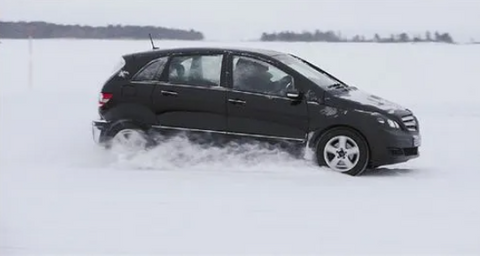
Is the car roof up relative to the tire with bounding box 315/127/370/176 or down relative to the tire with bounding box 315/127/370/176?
up

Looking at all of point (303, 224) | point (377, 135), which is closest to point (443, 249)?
point (303, 224)

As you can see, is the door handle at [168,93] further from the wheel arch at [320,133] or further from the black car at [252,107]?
the wheel arch at [320,133]

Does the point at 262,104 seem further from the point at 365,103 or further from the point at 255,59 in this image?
the point at 365,103

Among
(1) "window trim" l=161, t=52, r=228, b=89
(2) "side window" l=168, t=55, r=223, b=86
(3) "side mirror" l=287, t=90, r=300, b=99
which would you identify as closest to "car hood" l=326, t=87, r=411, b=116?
(3) "side mirror" l=287, t=90, r=300, b=99

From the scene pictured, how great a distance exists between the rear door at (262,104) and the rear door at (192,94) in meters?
0.16

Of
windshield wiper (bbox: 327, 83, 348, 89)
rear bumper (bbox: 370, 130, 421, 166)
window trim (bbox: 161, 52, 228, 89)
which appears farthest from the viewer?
windshield wiper (bbox: 327, 83, 348, 89)

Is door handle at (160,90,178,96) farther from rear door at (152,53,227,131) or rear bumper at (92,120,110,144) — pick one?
rear bumper at (92,120,110,144)

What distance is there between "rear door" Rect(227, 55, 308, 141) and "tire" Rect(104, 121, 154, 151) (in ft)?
3.81

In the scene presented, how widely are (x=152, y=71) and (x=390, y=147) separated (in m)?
3.23

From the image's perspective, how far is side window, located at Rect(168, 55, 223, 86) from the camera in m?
9.19

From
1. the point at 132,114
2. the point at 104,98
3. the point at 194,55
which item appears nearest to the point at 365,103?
the point at 194,55

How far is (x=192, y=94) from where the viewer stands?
9.12 metres

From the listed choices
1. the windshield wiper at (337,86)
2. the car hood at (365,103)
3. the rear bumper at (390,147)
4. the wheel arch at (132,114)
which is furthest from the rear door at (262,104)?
the wheel arch at (132,114)

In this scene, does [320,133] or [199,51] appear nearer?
[320,133]
